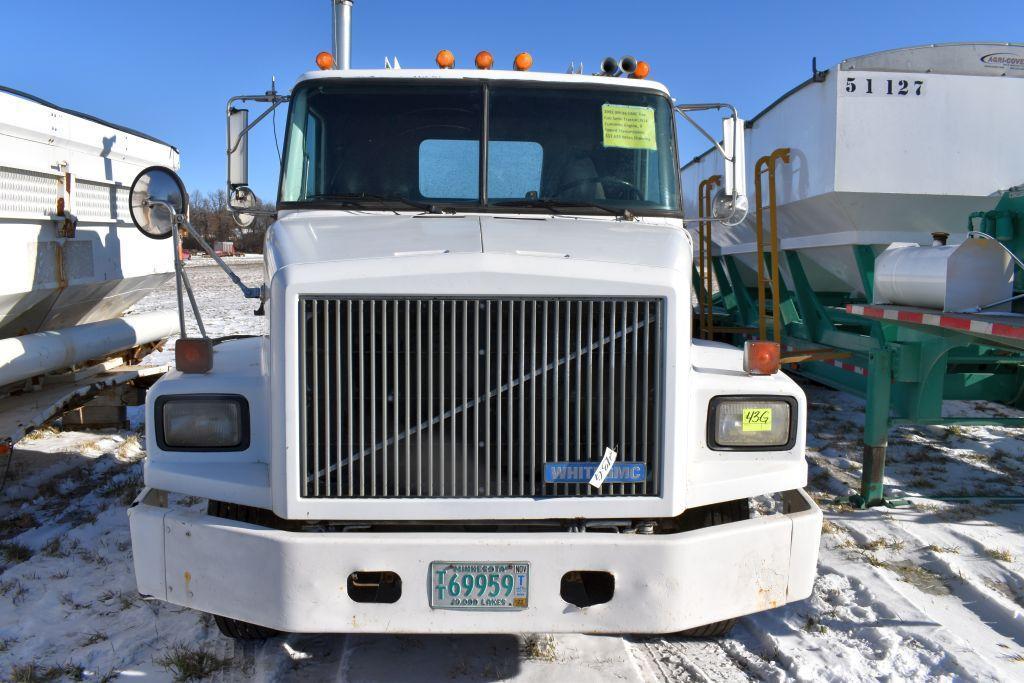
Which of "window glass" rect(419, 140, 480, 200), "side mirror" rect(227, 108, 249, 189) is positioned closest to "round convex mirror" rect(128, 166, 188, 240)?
"side mirror" rect(227, 108, 249, 189)

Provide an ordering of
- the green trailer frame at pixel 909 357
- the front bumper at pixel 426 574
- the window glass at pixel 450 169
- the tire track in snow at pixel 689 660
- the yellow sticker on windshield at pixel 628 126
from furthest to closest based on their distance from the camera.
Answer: the green trailer frame at pixel 909 357
the yellow sticker on windshield at pixel 628 126
the window glass at pixel 450 169
the tire track in snow at pixel 689 660
the front bumper at pixel 426 574

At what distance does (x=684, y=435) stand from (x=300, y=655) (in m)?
1.92

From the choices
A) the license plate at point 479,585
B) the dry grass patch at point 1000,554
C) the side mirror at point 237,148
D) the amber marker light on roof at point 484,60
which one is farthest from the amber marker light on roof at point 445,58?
the dry grass patch at point 1000,554

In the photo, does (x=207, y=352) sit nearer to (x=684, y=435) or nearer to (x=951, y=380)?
(x=684, y=435)

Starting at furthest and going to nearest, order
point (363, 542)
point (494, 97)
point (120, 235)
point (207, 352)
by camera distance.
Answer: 1. point (120, 235)
2. point (494, 97)
3. point (207, 352)
4. point (363, 542)

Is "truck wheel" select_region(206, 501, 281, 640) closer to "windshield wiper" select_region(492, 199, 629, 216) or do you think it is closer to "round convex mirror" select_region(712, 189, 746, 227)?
"windshield wiper" select_region(492, 199, 629, 216)

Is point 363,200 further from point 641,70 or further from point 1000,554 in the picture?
point 1000,554

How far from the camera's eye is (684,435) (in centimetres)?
297

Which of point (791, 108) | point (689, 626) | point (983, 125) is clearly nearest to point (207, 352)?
point (689, 626)

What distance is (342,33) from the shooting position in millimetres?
4945

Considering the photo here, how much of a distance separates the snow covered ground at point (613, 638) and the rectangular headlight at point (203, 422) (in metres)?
0.97

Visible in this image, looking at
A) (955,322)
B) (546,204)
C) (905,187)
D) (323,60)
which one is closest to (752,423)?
(546,204)

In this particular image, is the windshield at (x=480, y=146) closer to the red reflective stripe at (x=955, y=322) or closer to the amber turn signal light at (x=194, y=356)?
the amber turn signal light at (x=194, y=356)

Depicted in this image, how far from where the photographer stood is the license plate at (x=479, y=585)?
2.86 meters
